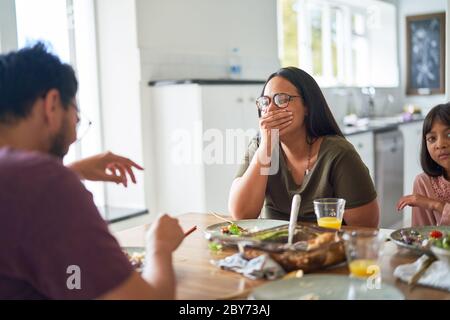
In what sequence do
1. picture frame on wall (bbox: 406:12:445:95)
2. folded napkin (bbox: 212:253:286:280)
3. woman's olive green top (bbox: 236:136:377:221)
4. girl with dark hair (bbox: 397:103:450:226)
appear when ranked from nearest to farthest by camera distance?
folded napkin (bbox: 212:253:286:280), woman's olive green top (bbox: 236:136:377:221), girl with dark hair (bbox: 397:103:450:226), picture frame on wall (bbox: 406:12:445:95)

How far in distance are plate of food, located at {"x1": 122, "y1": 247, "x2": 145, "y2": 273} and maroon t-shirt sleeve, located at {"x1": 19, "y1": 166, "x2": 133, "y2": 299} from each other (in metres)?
0.37

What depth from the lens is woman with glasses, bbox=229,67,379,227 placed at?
1.92 metres

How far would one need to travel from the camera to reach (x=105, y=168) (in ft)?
5.37

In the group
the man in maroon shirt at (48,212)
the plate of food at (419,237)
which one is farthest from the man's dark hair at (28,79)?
the plate of food at (419,237)

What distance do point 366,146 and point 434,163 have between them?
2.38 m

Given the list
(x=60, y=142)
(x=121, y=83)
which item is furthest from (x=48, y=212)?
(x=121, y=83)

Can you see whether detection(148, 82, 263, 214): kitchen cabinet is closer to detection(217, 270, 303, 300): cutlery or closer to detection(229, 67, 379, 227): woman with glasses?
detection(229, 67, 379, 227): woman with glasses

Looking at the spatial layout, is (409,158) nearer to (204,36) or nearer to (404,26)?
(404,26)

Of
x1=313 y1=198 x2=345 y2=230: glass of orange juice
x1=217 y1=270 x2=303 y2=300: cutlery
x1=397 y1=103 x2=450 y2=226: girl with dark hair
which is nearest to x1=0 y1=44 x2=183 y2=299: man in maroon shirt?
x1=217 y1=270 x2=303 y2=300: cutlery

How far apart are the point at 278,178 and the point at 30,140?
114 cm
